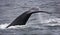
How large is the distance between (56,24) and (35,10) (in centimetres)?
263

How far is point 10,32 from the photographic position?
1678 cm

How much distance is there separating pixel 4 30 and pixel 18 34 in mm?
1699

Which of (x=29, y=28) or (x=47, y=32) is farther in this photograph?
(x=29, y=28)

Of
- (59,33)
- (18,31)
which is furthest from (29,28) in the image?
(59,33)

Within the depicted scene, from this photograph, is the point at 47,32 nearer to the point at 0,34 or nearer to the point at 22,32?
the point at 22,32

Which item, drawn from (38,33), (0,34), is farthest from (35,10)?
(0,34)

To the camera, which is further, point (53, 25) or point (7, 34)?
point (53, 25)

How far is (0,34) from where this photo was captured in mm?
16469

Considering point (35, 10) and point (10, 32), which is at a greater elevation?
point (35, 10)

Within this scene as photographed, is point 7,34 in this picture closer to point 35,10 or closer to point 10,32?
point 10,32

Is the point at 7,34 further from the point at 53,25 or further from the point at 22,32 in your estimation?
the point at 53,25

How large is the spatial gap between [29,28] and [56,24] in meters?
2.00

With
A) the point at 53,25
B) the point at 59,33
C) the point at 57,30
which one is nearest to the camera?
the point at 59,33

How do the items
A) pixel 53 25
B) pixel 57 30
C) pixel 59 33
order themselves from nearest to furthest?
1. pixel 59 33
2. pixel 57 30
3. pixel 53 25
